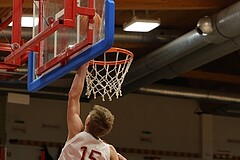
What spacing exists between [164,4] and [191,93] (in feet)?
19.4

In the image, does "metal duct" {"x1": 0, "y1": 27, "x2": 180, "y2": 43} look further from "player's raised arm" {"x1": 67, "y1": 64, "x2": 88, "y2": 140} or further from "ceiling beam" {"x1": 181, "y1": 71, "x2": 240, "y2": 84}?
"player's raised arm" {"x1": 67, "y1": 64, "x2": 88, "y2": 140}

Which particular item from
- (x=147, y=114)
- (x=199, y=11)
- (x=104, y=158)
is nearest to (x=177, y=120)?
(x=147, y=114)

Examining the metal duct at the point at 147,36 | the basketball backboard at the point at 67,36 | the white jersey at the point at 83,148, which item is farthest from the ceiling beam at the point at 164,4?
the white jersey at the point at 83,148

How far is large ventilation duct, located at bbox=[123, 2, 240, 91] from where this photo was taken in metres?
9.53

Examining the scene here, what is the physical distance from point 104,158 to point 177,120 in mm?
11924

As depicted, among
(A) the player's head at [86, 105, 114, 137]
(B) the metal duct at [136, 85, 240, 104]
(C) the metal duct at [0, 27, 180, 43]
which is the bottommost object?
(A) the player's head at [86, 105, 114, 137]

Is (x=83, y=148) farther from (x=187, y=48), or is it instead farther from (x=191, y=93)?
(x=191, y=93)

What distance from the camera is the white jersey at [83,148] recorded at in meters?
4.92

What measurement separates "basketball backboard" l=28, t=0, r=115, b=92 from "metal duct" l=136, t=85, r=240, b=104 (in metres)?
9.09

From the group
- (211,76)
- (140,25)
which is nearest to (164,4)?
(140,25)

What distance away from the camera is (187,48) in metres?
10.8

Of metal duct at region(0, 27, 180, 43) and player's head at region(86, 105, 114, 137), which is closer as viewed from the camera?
player's head at region(86, 105, 114, 137)

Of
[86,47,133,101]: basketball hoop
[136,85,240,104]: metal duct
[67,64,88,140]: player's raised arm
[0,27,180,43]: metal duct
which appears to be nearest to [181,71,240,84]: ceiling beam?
[136,85,240,104]: metal duct

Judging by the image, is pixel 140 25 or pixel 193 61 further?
pixel 193 61
